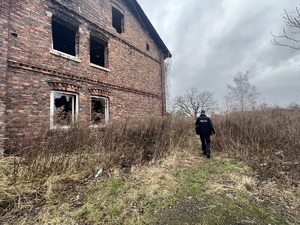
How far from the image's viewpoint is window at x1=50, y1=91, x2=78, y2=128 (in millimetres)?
4949

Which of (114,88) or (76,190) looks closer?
(76,190)

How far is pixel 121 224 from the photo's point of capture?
2.72m

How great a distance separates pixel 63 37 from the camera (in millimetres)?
8852

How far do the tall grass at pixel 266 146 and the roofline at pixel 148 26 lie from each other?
9.45 metres

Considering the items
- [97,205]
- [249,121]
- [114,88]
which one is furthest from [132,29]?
[97,205]

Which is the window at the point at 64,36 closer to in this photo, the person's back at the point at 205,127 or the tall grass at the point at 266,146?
the person's back at the point at 205,127

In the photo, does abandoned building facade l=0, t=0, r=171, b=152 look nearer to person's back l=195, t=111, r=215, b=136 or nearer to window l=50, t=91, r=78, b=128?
window l=50, t=91, r=78, b=128

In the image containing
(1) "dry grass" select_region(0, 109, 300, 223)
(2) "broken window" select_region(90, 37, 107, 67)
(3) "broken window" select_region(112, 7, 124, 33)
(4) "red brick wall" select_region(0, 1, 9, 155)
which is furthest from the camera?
(3) "broken window" select_region(112, 7, 124, 33)

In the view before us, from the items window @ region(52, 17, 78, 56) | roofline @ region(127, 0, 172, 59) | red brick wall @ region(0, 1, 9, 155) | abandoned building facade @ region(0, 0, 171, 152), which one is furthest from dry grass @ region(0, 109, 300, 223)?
roofline @ region(127, 0, 172, 59)

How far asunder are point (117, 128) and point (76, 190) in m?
2.41

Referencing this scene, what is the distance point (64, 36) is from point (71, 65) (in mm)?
2536

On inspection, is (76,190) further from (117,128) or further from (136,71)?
(136,71)

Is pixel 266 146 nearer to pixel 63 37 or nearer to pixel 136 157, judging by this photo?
pixel 136 157

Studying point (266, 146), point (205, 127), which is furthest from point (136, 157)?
point (266, 146)
